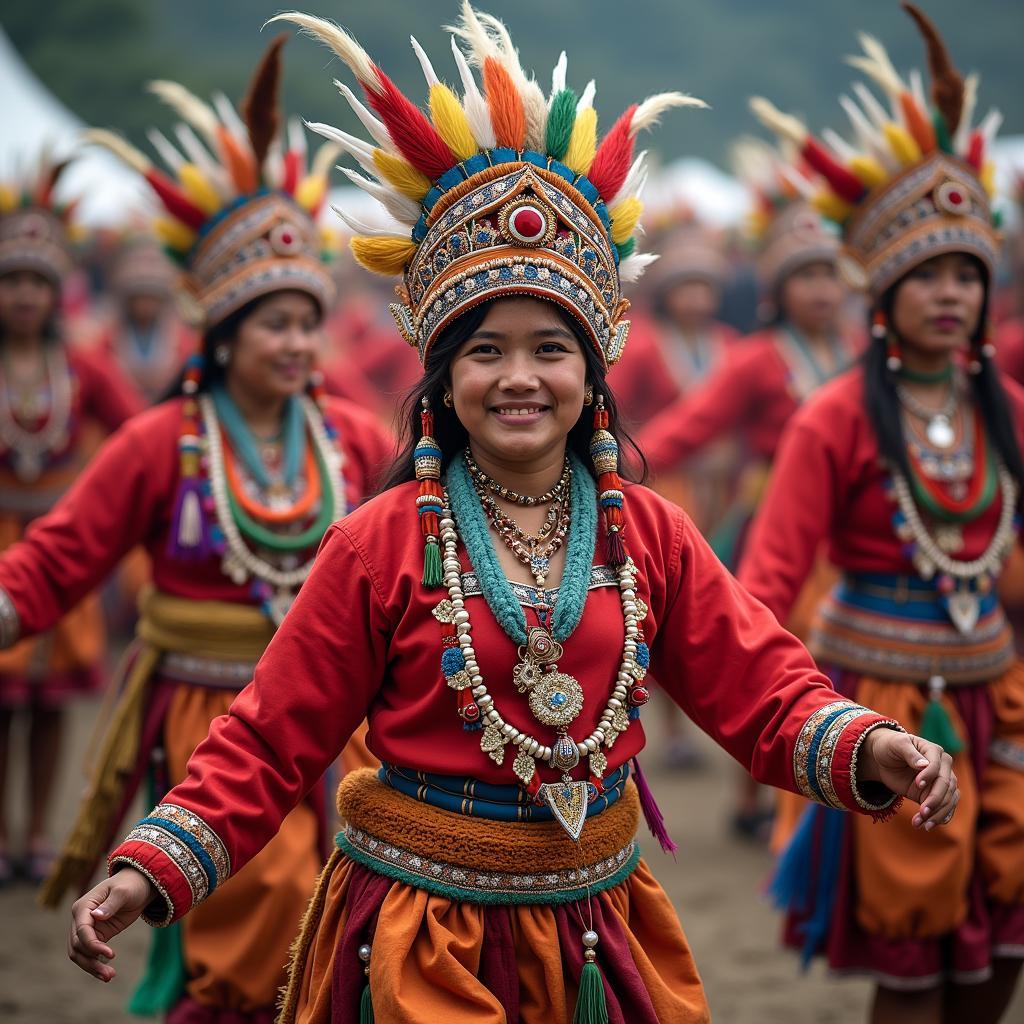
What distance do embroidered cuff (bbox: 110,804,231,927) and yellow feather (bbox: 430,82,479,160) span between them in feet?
4.12

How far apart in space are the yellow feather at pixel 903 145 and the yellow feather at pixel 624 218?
1469 mm

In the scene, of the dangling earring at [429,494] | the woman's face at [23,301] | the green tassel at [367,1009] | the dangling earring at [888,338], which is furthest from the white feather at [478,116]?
the woman's face at [23,301]

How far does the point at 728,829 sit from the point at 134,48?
21.5 meters

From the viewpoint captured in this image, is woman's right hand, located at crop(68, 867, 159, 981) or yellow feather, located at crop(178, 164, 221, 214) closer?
woman's right hand, located at crop(68, 867, 159, 981)

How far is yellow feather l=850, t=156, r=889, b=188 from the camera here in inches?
160

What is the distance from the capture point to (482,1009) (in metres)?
2.45

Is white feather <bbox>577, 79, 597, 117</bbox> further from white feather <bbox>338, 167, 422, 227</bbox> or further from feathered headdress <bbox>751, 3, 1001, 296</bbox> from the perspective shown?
feathered headdress <bbox>751, 3, 1001, 296</bbox>

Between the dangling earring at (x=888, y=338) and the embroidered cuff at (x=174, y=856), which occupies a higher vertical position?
the dangling earring at (x=888, y=338)

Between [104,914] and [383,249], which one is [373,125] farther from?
[104,914]

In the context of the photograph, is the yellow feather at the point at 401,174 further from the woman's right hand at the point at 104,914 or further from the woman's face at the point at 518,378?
the woman's right hand at the point at 104,914

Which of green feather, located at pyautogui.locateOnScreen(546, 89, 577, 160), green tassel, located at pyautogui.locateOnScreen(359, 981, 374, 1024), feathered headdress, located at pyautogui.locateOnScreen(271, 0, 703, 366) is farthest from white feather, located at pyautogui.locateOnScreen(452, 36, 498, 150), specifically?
green tassel, located at pyautogui.locateOnScreen(359, 981, 374, 1024)

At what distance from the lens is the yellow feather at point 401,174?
2.67 m

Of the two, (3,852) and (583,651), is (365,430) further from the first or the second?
(3,852)

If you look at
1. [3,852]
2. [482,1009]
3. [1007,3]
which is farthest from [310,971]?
[1007,3]
